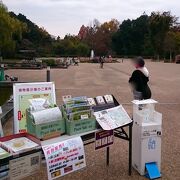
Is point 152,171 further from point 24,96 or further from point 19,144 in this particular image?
point 19,144

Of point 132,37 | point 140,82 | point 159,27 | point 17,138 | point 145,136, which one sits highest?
point 159,27

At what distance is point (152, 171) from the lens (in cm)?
446

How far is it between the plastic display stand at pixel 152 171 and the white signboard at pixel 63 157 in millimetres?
1552

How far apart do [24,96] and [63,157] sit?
1556 mm

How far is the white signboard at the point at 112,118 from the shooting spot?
3854 millimetres

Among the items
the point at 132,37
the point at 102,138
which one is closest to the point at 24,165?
the point at 102,138

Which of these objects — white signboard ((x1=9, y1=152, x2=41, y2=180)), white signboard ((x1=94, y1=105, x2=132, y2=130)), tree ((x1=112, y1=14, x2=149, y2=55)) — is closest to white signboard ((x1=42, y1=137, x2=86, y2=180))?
white signboard ((x1=9, y1=152, x2=41, y2=180))

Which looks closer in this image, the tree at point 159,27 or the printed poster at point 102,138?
the printed poster at point 102,138

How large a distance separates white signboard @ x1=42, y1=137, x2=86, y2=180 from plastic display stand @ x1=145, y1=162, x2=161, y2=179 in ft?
5.09

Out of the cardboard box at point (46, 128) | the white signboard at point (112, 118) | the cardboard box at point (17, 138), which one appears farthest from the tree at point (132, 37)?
the cardboard box at point (17, 138)

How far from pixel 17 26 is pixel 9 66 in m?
6.86

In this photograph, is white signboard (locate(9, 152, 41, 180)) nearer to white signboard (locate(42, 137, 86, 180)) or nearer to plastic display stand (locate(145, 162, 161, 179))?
white signboard (locate(42, 137, 86, 180))

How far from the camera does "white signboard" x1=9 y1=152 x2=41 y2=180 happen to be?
275cm

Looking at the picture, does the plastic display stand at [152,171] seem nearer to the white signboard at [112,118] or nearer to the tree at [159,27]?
the white signboard at [112,118]
